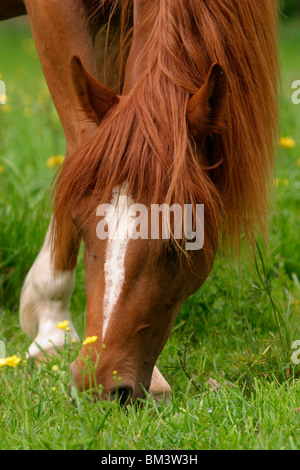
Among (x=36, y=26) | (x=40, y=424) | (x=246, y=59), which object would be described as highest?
(x=36, y=26)

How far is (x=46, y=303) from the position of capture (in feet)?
9.76

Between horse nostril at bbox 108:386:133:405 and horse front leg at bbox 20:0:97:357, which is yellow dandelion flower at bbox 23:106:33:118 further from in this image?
horse nostril at bbox 108:386:133:405

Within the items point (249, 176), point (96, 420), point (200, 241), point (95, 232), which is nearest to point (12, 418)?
point (96, 420)

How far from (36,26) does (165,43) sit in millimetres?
695

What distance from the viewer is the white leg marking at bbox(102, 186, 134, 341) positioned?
73.2 inches

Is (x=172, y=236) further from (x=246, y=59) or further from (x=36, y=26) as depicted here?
(x=36, y=26)

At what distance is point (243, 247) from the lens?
2.25m

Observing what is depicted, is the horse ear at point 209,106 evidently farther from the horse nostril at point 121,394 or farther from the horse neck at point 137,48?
the horse nostril at point 121,394

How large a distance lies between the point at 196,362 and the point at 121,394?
809mm

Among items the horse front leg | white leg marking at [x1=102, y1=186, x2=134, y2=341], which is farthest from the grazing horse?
the horse front leg

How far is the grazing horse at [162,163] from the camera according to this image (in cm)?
187

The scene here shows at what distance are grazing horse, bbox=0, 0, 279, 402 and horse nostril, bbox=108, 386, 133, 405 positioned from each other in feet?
0.04

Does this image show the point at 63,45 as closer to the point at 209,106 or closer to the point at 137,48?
the point at 137,48

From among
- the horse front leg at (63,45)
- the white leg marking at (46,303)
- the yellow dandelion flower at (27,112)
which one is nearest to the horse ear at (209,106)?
the horse front leg at (63,45)
